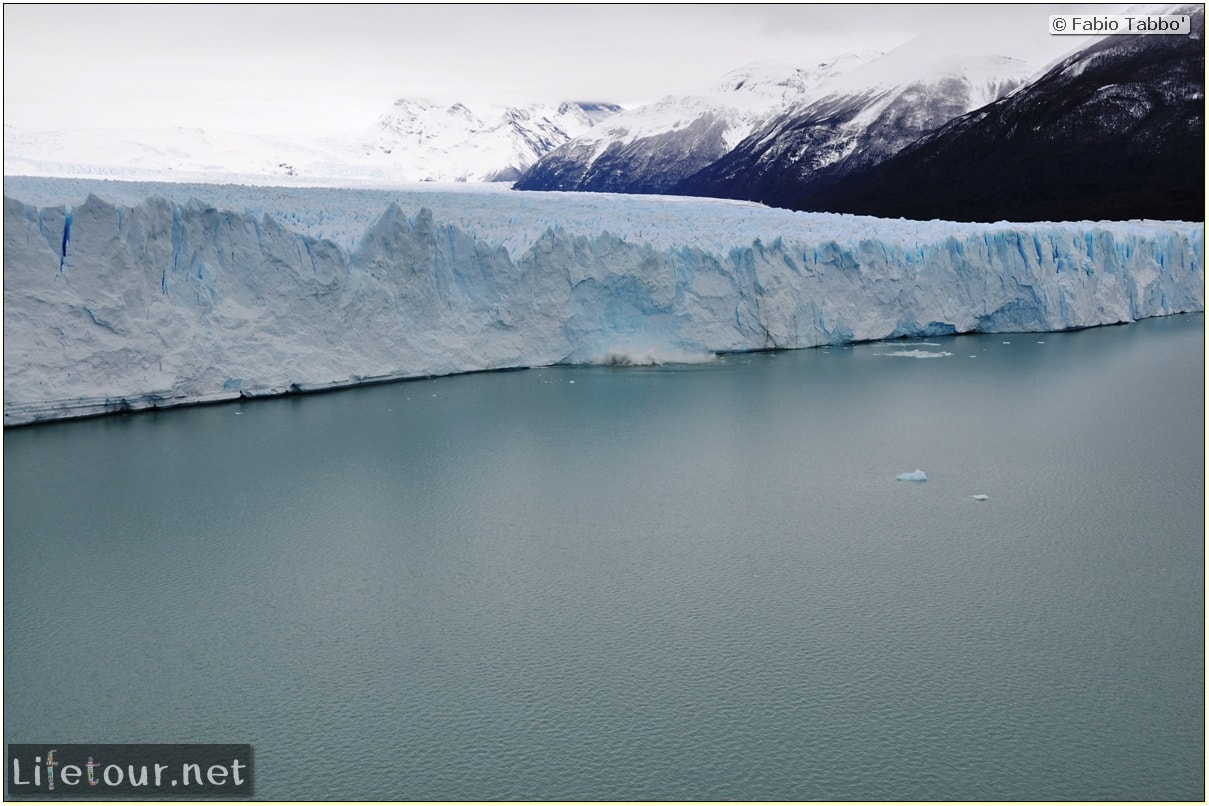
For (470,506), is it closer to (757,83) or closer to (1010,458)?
(1010,458)

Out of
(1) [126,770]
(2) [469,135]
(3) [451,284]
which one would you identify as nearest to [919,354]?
(3) [451,284]

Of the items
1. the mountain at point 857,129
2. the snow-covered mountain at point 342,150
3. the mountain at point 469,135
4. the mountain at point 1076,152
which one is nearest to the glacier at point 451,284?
the snow-covered mountain at point 342,150

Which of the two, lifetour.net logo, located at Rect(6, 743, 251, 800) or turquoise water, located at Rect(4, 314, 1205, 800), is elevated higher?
turquoise water, located at Rect(4, 314, 1205, 800)

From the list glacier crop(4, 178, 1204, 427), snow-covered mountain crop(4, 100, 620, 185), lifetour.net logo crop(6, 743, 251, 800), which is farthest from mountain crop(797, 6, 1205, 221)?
lifetour.net logo crop(6, 743, 251, 800)

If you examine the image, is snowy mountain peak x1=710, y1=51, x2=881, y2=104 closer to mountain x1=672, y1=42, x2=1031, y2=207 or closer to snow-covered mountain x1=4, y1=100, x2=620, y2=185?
mountain x1=672, y1=42, x2=1031, y2=207

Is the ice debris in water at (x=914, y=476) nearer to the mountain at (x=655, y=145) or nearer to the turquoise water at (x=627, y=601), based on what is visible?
the turquoise water at (x=627, y=601)

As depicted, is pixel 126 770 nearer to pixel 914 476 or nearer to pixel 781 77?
pixel 914 476
